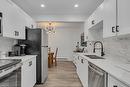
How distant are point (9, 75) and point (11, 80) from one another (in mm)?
133

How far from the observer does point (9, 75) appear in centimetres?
205

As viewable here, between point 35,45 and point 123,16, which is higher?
point 123,16

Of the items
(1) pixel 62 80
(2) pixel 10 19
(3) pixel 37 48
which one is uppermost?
(2) pixel 10 19

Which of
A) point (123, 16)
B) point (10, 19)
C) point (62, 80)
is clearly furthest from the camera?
point (62, 80)

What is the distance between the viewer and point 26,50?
4.32m

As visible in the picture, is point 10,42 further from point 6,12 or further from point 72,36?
point 72,36

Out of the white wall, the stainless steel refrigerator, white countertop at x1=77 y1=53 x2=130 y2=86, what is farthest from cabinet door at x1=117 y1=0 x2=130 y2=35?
the white wall

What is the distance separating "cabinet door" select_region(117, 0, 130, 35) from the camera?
70.1 inches

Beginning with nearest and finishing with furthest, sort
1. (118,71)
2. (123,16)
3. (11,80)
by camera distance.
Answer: (118,71), (123,16), (11,80)

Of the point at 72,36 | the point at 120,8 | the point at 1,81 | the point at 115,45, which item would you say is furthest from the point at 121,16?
the point at 72,36

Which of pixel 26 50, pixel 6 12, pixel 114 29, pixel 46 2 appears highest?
pixel 46 2

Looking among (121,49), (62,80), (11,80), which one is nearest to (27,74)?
(11,80)

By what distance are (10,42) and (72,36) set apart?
6.70 metres

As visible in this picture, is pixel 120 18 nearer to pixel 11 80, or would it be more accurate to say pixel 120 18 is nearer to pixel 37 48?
pixel 11 80
